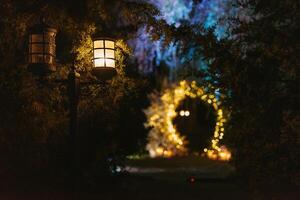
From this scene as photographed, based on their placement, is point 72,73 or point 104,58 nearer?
point 104,58

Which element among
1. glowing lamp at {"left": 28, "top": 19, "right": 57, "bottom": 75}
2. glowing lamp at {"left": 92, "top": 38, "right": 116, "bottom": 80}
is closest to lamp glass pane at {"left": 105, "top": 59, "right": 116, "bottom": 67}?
glowing lamp at {"left": 92, "top": 38, "right": 116, "bottom": 80}

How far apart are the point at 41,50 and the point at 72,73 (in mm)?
577

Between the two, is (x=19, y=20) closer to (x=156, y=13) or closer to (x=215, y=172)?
(x=156, y=13)

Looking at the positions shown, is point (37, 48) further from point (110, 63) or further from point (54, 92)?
A: point (54, 92)

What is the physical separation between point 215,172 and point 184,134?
769 cm

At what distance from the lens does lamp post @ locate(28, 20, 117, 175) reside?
841 centimetres

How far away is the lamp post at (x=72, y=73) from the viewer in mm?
8414

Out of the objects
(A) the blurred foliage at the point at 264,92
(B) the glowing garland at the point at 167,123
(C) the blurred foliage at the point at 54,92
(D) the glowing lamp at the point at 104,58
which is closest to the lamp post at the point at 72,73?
(D) the glowing lamp at the point at 104,58

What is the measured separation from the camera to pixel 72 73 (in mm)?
8664

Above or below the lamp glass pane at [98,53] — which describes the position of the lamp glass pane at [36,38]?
above

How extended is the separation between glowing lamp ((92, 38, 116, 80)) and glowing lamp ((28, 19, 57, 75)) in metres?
0.66

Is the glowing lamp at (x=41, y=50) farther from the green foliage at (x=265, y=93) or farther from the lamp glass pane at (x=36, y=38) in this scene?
the green foliage at (x=265, y=93)

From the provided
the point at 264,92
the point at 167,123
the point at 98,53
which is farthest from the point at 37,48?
the point at 167,123

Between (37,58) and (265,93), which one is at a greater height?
(37,58)
